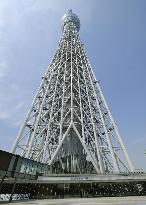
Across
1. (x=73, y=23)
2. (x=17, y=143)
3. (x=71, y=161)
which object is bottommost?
(x=71, y=161)

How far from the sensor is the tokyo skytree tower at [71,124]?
45344 millimetres

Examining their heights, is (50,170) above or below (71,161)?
below

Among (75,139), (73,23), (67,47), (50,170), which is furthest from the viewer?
(73,23)

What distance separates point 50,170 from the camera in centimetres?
3988

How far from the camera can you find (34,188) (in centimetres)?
3161

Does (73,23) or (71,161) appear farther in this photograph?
(73,23)

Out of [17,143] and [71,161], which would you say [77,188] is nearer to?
[71,161]

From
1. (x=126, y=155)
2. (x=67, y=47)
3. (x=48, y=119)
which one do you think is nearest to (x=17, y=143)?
(x=48, y=119)

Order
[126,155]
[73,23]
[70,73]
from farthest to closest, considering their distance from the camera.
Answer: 1. [73,23]
2. [70,73]
3. [126,155]

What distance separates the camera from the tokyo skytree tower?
4534cm

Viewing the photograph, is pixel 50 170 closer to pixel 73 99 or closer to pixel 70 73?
pixel 73 99

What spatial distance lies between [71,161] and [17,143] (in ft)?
40.4

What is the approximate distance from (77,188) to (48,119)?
81.4ft

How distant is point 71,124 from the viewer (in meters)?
48.1
